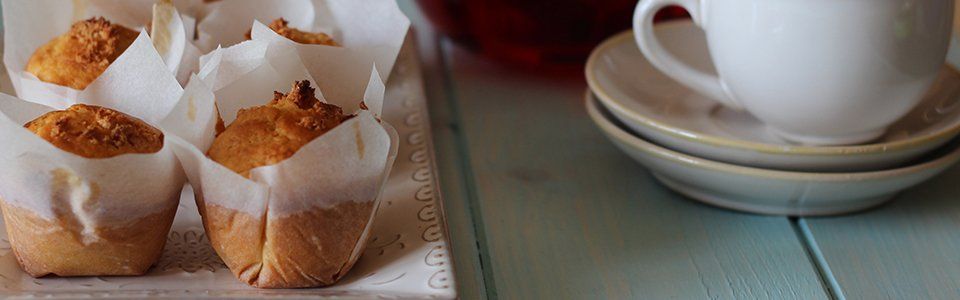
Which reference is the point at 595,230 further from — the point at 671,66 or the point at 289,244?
Answer: the point at 289,244

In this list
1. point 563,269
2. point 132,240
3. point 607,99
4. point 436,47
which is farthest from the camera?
point 436,47

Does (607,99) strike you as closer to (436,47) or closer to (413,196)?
(413,196)

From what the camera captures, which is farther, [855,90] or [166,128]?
[855,90]

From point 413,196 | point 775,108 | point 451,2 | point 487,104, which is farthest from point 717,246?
point 451,2

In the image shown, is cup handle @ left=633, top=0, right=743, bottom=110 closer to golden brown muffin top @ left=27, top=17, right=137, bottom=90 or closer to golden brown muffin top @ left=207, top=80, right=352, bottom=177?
golden brown muffin top @ left=207, top=80, right=352, bottom=177

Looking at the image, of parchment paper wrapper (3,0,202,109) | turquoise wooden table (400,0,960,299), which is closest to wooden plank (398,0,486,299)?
turquoise wooden table (400,0,960,299)

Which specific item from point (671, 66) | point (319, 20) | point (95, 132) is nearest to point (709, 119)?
point (671, 66)
